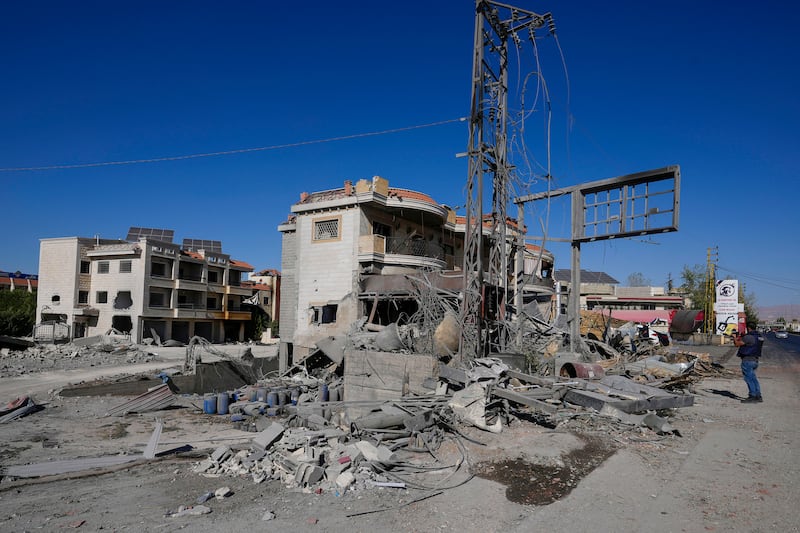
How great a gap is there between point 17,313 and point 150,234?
41.6 feet

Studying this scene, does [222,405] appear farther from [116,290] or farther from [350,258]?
[116,290]

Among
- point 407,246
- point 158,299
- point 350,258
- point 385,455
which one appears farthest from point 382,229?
point 158,299

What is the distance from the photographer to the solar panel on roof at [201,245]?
51.8 meters

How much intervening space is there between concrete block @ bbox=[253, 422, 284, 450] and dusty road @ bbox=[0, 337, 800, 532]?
984mm

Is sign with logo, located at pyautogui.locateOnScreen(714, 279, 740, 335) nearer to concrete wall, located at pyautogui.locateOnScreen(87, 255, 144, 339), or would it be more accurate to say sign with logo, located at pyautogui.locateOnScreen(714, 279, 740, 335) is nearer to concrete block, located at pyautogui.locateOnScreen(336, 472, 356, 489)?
concrete block, located at pyautogui.locateOnScreen(336, 472, 356, 489)

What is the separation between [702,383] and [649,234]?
5150 millimetres

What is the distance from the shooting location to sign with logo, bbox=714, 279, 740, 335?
112ft

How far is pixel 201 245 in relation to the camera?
52250 mm

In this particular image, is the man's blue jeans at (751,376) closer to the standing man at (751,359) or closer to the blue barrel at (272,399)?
the standing man at (751,359)

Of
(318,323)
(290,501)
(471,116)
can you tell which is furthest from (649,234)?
(318,323)

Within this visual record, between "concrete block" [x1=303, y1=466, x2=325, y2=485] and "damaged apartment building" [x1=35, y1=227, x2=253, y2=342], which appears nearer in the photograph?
"concrete block" [x1=303, y1=466, x2=325, y2=485]

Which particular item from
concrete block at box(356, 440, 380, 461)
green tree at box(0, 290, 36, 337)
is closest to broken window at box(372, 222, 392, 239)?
concrete block at box(356, 440, 380, 461)

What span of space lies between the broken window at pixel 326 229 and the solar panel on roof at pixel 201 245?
2941 centimetres

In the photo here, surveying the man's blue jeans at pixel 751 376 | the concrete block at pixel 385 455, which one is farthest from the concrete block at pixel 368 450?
the man's blue jeans at pixel 751 376
